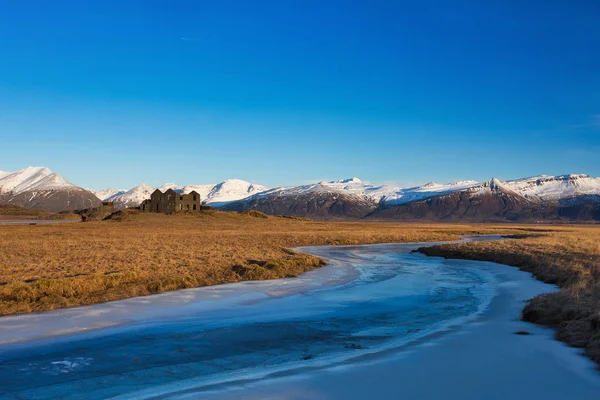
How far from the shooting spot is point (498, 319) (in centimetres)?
1483

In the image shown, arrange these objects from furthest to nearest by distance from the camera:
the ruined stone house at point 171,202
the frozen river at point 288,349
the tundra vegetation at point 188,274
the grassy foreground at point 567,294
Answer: the ruined stone house at point 171,202
the tundra vegetation at point 188,274
the grassy foreground at point 567,294
the frozen river at point 288,349

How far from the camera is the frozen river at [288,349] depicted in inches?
345

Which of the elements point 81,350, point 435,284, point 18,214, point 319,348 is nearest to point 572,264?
point 435,284

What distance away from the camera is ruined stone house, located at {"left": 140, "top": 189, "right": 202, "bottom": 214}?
105750 mm

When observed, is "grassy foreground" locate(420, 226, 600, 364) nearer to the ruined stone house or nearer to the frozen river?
the frozen river

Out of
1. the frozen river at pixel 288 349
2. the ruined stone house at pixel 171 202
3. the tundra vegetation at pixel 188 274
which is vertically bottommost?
the frozen river at pixel 288 349

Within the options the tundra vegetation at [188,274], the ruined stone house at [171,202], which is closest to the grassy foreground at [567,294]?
the tundra vegetation at [188,274]

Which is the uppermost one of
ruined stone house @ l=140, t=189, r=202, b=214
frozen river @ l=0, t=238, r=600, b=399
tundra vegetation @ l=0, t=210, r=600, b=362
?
ruined stone house @ l=140, t=189, r=202, b=214

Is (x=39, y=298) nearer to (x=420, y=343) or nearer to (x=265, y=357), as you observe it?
(x=265, y=357)

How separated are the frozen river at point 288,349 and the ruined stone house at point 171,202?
88.3 metres

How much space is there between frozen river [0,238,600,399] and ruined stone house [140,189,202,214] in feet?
290

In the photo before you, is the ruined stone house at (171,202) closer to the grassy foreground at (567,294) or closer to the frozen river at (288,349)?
the grassy foreground at (567,294)

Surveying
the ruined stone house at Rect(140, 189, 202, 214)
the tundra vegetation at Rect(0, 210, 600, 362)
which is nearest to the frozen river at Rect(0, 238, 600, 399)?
the tundra vegetation at Rect(0, 210, 600, 362)

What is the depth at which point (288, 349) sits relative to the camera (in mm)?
11766
